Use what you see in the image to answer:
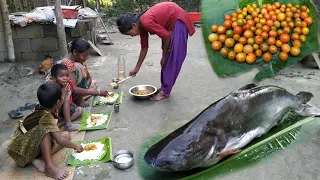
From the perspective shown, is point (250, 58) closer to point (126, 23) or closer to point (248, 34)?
point (248, 34)

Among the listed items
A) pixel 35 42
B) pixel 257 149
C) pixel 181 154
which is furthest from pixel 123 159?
pixel 35 42

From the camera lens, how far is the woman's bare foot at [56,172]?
2.69m

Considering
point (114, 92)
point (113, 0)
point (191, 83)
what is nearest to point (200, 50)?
point (191, 83)

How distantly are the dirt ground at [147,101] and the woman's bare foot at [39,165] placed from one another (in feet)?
1.14

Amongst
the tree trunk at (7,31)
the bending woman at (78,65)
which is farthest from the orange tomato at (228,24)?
the tree trunk at (7,31)

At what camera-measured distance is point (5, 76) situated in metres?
5.50

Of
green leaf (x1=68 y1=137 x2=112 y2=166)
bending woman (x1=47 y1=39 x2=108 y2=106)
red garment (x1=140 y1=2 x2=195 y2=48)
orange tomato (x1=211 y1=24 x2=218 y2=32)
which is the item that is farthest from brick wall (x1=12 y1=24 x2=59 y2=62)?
orange tomato (x1=211 y1=24 x2=218 y2=32)

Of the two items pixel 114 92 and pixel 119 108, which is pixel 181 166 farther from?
pixel 114 92

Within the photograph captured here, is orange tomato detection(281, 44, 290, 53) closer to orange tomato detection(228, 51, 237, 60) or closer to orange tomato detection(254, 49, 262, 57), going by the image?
orange tomato detection(254, 49, 262, 57)

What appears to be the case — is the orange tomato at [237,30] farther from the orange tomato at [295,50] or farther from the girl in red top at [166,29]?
the girl in red top at [166,29]

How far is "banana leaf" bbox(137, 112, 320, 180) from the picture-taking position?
2.58 m

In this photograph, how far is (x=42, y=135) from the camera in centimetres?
264

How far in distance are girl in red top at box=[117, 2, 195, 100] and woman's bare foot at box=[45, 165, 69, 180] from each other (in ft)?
6.39

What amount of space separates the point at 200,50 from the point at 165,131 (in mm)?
4479
